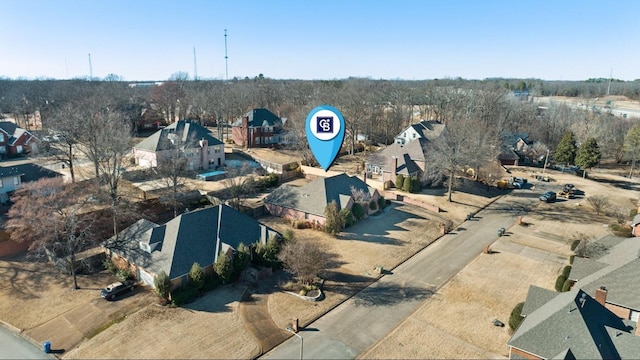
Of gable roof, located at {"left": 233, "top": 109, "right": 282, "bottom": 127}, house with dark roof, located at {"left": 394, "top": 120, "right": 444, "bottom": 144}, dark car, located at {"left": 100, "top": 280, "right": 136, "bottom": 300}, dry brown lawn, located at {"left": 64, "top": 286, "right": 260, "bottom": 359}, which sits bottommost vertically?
dry brown lawn, located at {"left": 64, "top": 286, "right": 260, "bottom": 359}

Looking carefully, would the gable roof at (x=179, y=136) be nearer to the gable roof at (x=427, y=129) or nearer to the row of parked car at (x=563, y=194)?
the gable roof at (x=427, y=129)

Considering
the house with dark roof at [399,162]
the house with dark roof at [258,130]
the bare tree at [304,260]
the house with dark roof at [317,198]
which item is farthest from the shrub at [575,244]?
the house with dark roof at [258,130]

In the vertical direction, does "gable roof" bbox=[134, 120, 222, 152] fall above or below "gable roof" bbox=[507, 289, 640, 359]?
above

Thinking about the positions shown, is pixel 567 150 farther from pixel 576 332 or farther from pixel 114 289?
pixel 114 289

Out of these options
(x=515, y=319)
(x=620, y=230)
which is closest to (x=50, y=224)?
(x=515, y=319)

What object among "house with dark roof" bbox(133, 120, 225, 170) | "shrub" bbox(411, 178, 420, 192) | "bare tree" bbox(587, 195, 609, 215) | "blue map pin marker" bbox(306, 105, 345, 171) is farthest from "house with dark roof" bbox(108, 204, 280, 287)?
"bare tree" bbox(587, 195, 609, 215)

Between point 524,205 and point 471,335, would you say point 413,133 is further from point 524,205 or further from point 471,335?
point 471,335

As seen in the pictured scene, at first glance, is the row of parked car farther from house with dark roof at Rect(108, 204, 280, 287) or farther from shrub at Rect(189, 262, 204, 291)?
shrub at Rect(189, 262, 204, 291)
